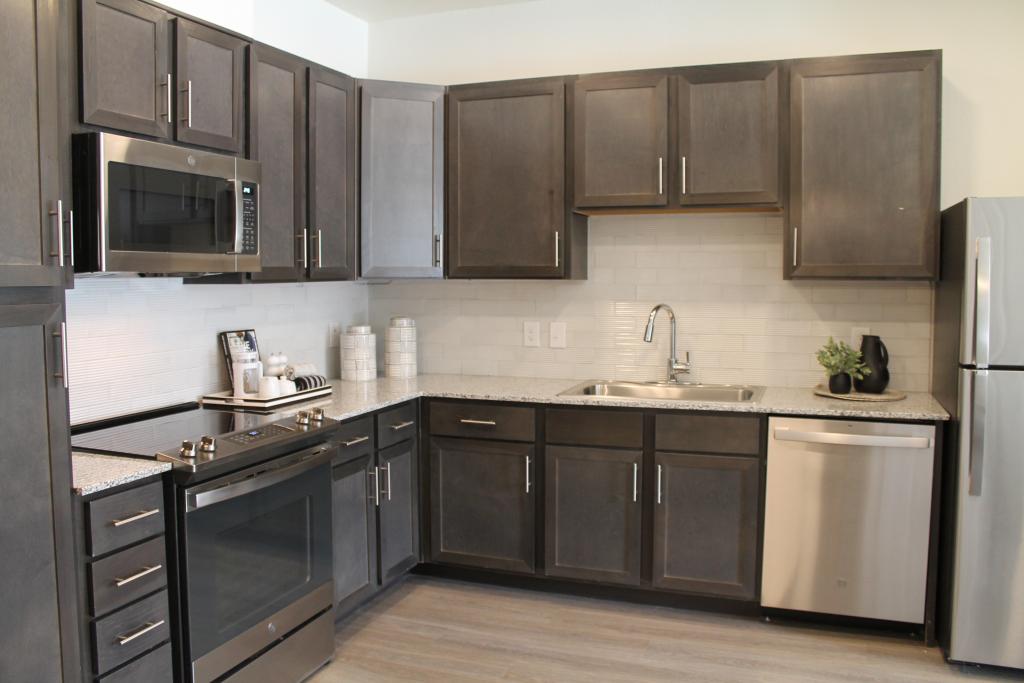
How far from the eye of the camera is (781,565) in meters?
3.39

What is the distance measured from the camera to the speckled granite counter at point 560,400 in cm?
327

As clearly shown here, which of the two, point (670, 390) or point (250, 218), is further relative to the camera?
point (670, 390)

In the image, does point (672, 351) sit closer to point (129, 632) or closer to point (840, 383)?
point (840, 383)

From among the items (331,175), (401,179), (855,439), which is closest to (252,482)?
(331,175)

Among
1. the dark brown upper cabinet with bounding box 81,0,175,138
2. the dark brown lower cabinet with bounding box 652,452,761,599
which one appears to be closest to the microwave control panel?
the dark brown upper cabinet with bounding box 81,0,175,138

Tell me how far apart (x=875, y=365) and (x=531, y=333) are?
1.57m

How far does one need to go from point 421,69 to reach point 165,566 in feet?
9.50

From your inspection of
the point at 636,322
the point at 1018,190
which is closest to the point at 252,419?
the point at 636,322

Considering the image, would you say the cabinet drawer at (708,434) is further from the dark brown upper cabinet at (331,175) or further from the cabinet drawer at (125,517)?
the cabinet drawer at (125,517)

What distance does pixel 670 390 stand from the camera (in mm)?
3996

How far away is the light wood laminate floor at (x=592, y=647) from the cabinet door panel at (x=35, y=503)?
3.87 feet

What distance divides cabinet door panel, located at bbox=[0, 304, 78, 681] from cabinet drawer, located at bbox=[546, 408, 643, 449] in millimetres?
1993

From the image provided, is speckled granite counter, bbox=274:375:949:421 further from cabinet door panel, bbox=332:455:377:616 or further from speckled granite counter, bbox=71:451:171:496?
speckled granite counter, bbox=71:451:171:496

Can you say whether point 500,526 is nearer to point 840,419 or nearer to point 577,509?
point 577,509
